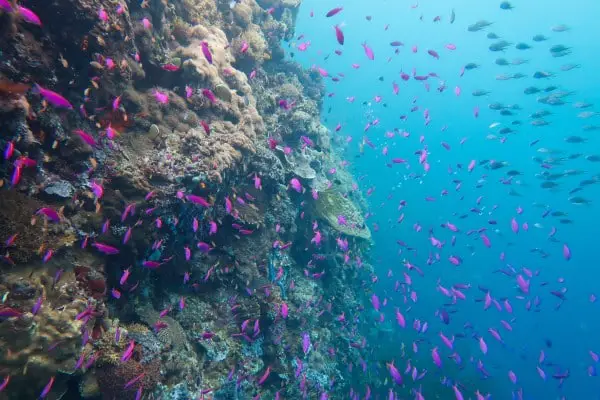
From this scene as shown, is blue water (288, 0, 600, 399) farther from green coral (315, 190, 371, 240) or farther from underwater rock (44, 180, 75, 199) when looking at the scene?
underwater rock (44, 180, 75, 199)

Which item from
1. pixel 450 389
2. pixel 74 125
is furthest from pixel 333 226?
pixel 450 389

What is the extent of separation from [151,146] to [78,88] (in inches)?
54.2

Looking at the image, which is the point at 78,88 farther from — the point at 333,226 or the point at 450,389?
the point at 450,389

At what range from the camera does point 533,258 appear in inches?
2518

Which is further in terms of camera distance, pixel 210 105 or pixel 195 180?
pixel 210 105

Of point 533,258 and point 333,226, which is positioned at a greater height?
point 333,226

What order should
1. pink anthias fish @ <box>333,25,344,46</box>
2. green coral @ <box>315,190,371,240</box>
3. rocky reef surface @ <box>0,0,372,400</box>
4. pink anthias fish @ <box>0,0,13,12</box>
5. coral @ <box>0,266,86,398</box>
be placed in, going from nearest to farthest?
coral @ <box>0,266,86,398</box>, pink anthias fish @ <box>0,0,13,12</box>, rocky reef surface @ <box>0,0,372,400</box>, pink anthias fish @ <box>333,25,344,46</box>, green coral @ <box>315,190,371,240</box>

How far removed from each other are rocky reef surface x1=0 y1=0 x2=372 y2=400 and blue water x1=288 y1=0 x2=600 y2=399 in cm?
726

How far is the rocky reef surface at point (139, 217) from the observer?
12.4 ft

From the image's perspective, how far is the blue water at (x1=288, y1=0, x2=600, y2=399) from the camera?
22.7m

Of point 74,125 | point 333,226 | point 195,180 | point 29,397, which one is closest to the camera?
point 29,397

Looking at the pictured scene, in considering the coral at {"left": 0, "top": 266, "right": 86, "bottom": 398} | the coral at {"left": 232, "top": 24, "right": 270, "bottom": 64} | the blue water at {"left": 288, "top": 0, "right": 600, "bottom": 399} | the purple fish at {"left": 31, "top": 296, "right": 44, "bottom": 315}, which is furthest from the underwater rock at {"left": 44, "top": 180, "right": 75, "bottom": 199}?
the blue water at {"left": 288, "top": 0, "right": 600, "bottom": 399}

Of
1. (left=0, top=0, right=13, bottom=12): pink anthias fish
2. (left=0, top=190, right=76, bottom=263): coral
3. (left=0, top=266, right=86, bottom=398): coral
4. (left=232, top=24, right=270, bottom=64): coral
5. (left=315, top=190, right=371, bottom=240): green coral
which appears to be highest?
(left=0, top=0, right=13, bottom=12): pink anthias fish

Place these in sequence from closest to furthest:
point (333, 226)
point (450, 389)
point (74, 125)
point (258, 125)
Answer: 1. point (74, 125)
2. point (258, 125)
3. point (333, 226)
4. point (450, 389)
